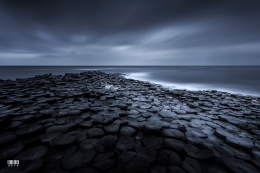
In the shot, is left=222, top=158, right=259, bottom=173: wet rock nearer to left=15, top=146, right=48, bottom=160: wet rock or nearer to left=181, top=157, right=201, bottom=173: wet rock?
left=181, top=157, right=201, bottom=173: wet rock

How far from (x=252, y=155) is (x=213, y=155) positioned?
0.76 meters

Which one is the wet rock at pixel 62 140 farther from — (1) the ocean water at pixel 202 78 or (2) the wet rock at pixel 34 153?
(1) the ocean water at pixel 202 78

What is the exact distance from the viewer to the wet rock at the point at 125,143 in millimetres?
2005

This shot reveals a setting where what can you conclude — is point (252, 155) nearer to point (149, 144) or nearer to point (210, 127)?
point (210, 127)

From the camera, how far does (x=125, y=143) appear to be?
212 centimetres

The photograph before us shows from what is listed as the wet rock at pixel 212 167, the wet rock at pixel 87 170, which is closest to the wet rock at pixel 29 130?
the wet rock at pixel 87 170

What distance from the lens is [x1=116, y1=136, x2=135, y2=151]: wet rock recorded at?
2.01 m

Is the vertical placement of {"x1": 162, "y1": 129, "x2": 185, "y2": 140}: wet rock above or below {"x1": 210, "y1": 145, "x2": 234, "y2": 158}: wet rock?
above

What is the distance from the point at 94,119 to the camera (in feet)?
9.79

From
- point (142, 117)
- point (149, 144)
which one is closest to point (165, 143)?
point (149, 144)

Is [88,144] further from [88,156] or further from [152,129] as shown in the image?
[152,129]

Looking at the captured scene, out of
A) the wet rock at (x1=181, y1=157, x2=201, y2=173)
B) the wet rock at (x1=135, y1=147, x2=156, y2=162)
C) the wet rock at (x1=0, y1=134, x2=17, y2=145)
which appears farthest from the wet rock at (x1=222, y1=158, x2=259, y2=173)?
the wet rock at (x1=0, y1=134, x2=17, y2=145)

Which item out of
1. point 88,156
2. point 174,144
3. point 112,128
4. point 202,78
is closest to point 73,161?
point 88,156

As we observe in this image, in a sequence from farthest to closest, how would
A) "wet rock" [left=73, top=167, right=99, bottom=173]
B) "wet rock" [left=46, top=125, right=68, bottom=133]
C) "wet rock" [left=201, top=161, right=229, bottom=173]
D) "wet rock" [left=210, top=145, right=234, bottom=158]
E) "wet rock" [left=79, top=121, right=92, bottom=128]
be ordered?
"wet rock" [left=79, top=121, right=92, bottom=128] → "wet rock" [left=46, top=125, right=68, bottom=133] → "wet rock" [left=210, top=145, right=234, bottom=158] → "wet rock" [left=201, top=161, right=229, bottom=173] → "wet rock" [left=73, top=167, right=99, bottom=173]
